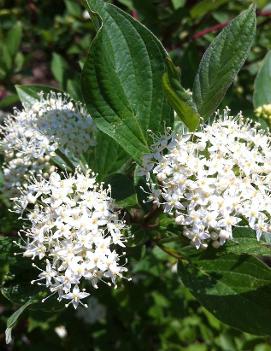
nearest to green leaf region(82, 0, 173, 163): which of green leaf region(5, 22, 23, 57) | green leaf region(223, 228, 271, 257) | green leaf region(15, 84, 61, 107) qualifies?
green leaf region(223, 228, 271, 257)

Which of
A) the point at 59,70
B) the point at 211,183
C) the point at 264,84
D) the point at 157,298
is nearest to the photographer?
the point at 211,183

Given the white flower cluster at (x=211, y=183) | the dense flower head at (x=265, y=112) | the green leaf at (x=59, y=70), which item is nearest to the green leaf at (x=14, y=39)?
the green leaf at (x=59, y=70)

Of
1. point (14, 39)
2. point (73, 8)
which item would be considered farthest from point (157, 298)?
point (73, 8)

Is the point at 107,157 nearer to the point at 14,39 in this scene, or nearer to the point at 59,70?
the point at 59,70

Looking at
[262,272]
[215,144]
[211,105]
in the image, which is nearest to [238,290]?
[262,272]

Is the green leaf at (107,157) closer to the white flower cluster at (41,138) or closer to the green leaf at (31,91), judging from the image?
the white flower cluster at (41,138)
